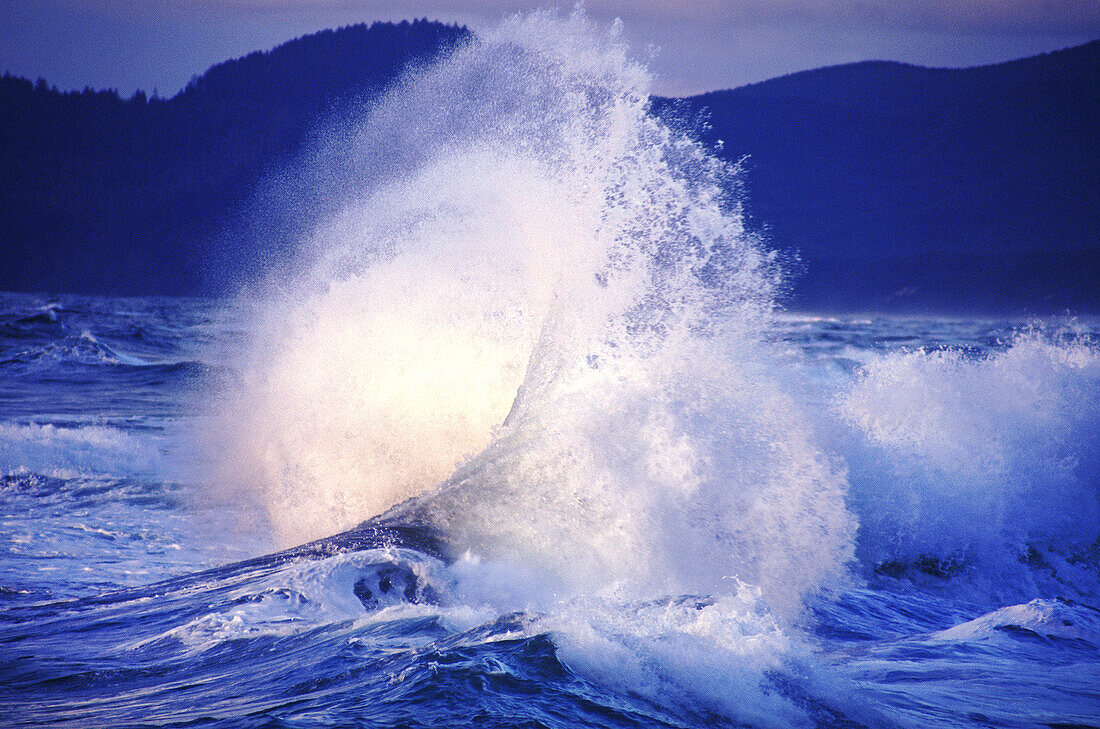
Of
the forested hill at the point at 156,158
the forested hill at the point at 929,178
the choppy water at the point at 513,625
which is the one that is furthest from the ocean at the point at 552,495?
the forested hill at the point at 156,158

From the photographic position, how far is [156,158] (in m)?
130

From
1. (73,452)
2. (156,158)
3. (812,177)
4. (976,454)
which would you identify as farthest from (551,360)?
(156,158)

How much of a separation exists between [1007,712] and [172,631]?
4293 millimetres

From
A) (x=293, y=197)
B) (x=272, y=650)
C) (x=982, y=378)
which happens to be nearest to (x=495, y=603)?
(x=272, y=650)

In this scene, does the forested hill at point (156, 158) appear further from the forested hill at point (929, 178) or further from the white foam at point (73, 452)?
the white foam at point (73, 452)

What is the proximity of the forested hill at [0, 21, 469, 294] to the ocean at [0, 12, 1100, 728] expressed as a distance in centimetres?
8192

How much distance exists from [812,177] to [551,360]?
84.3m

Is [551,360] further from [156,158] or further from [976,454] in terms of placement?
[156,158]

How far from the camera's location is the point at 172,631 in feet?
13.7

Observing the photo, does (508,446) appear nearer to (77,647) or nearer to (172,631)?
(172,631)

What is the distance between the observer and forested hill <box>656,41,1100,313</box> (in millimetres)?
72375

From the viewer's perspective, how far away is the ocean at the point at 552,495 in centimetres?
346

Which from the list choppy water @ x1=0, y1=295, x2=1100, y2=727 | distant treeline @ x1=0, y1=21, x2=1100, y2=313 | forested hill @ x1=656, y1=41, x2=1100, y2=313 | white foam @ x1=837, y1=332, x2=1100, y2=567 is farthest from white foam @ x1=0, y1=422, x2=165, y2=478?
forested hill @ x1=656, y1=41, x2=1100, y2=313

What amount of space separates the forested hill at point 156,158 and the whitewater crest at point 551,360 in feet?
265
